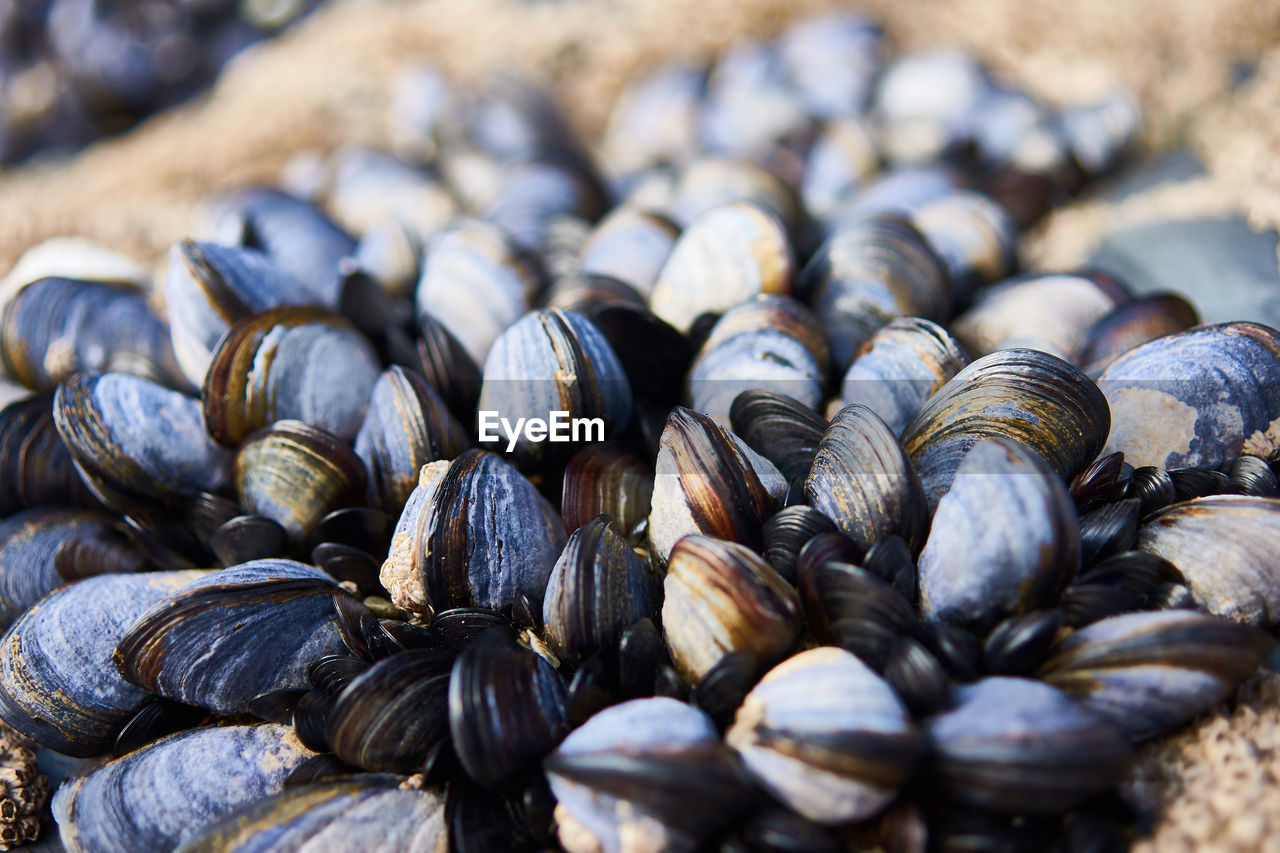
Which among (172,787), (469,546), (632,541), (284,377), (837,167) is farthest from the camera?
(837,167)

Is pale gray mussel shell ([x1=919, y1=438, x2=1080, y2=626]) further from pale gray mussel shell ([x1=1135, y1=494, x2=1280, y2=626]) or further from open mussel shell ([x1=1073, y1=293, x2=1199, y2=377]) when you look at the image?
open mussel shell ([x1=1073, y1=293, x2=1199, y2=377])

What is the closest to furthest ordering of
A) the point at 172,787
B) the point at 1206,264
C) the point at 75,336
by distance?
1. the point at 172,787
2. the point at 75,336
3. the point at 1206,264

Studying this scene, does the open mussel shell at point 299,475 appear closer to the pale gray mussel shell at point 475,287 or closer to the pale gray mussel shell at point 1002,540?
the pale gray mussel shell at point 475,287

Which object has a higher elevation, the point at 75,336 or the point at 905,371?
the point at 75,336

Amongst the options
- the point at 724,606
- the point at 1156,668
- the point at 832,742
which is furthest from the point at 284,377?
the point at 1156,668

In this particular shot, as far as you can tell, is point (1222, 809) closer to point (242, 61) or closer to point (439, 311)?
point (439, 311)

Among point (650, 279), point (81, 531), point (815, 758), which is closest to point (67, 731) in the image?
point (81, 531)

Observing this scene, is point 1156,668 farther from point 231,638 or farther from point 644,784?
point 231,638
